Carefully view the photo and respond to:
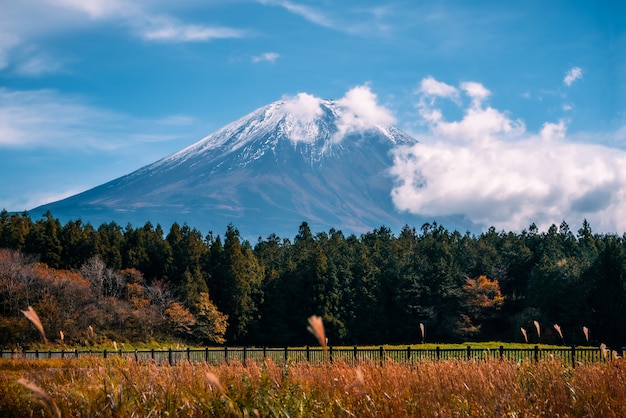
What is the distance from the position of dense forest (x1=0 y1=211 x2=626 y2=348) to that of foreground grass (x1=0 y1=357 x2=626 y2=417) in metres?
51.8

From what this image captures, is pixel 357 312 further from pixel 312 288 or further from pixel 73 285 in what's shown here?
pixel 73 285

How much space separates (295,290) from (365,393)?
69210 millimetres

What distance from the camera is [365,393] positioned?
831 cm

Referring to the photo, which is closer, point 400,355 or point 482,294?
point 400,355

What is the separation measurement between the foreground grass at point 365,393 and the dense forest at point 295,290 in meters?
51.8

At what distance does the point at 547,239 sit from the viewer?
284ft

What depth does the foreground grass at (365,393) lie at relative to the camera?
28.7 feet

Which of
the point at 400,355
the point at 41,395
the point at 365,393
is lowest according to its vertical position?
the point at 400,355

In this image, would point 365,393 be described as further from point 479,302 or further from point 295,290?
point 295,290

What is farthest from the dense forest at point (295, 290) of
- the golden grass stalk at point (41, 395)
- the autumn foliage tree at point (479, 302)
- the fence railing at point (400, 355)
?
the golden grass stalk at point (41, 395)

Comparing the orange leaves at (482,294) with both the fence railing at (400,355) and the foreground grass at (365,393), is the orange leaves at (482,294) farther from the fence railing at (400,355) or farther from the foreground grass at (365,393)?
the foreground grass at (365,393)

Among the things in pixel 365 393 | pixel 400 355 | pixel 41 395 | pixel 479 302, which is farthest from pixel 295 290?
pixel 41 395

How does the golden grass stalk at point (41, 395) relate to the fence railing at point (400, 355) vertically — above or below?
above

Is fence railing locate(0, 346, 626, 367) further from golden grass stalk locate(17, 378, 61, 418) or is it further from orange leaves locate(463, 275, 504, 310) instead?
orange leaves locate(463, 275, 504, 310)
